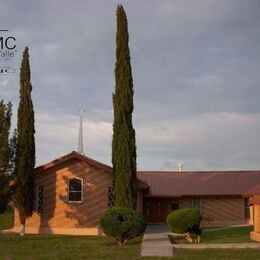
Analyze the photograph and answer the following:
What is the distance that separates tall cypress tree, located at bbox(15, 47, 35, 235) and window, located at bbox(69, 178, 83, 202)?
2551mm

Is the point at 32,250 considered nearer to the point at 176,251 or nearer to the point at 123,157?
the point at 176,251

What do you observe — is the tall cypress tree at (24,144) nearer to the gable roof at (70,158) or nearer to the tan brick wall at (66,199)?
the gable roof at (70,158)

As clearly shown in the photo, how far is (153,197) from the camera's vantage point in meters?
40.5

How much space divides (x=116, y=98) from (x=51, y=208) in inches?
304

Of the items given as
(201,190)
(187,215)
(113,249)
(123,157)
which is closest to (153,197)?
(201,190)

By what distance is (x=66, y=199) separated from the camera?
30484 millimetres

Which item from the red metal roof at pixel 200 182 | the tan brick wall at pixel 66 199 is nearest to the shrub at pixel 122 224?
the tan brick wall at pixel 66 199

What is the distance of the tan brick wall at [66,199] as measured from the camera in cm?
3011

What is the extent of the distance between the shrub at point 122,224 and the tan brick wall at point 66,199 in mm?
7361

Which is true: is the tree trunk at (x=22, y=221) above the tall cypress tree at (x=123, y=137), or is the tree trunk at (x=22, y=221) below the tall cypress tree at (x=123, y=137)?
below

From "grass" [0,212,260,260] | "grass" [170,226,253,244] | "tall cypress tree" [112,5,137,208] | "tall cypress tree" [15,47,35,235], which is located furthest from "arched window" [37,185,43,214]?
"grass" [170,226,253,244]

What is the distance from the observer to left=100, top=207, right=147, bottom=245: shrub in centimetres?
2202

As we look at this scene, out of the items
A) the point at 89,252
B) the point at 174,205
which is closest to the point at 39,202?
the point at 89,252

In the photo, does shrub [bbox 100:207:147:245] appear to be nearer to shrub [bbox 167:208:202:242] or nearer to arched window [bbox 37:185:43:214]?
shrub [bbox 167:208:202:242]
